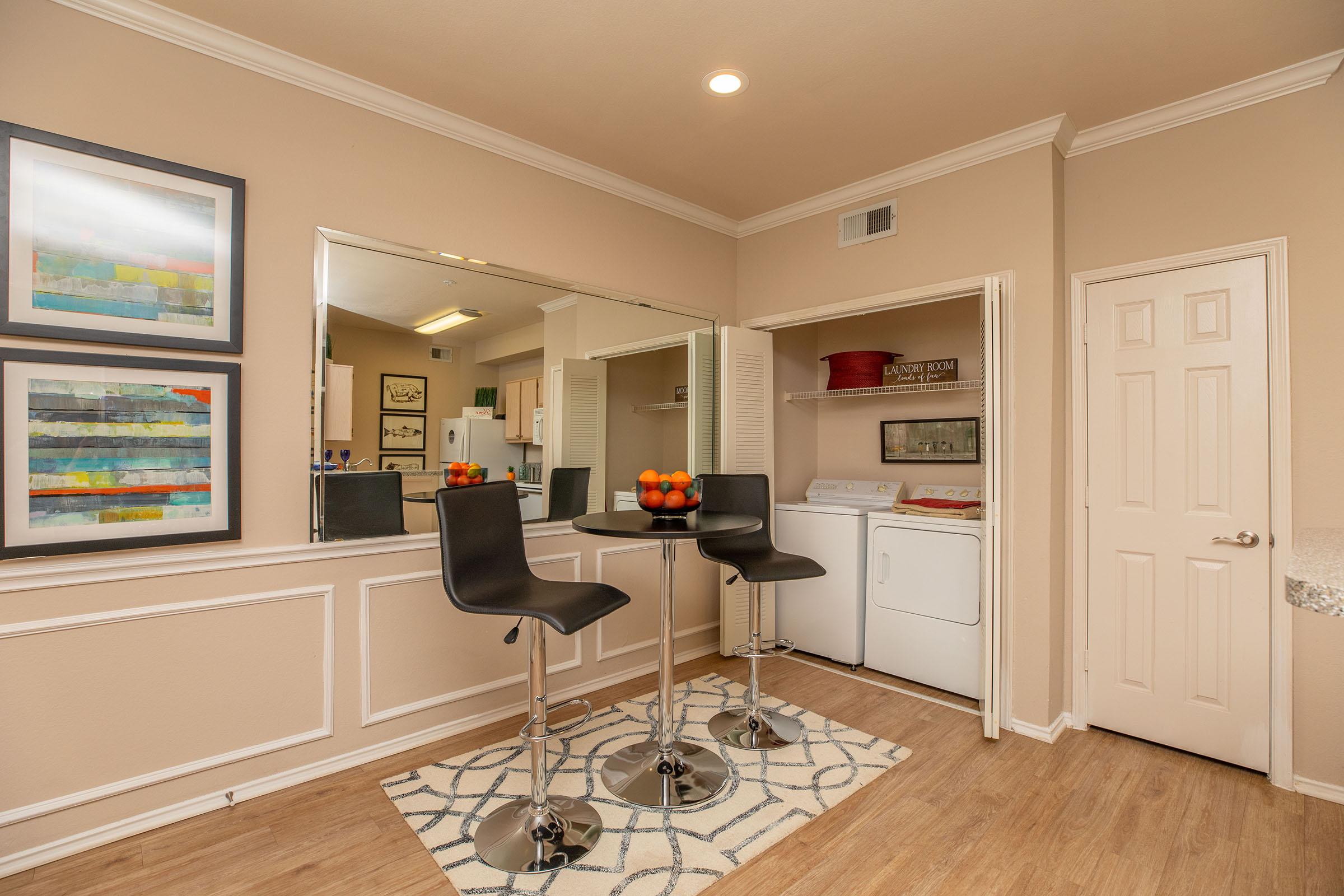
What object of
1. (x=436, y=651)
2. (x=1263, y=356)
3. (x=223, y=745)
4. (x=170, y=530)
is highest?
(x=1263, y=356)

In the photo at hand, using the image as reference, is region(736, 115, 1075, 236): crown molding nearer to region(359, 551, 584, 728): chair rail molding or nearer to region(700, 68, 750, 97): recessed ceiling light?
region(700, 68, 750, 97): recessed ceiling light

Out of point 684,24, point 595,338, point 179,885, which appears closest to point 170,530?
point 179,885

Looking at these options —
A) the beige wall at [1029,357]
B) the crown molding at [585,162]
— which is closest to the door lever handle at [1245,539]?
the beige wall at [1029,357]

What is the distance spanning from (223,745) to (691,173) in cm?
335

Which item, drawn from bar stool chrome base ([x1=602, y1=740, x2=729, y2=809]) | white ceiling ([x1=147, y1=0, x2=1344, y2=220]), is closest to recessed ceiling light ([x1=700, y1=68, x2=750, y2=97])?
white ceiling ([x1=147, y1=0, x2=1344, y2=220])

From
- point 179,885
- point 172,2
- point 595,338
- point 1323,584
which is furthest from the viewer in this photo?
point 595,338

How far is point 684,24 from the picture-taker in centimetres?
224

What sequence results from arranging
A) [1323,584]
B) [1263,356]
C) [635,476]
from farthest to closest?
[635,476]
[1263,356]
[1323,584]

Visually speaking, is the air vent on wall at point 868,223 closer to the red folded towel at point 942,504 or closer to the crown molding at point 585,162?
the crown molding at point 585,162

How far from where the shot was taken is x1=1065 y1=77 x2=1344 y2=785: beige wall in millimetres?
2396

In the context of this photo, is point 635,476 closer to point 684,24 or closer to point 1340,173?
point 684,24

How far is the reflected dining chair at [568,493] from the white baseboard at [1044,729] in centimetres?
233

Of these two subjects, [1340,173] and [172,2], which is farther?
[1340,173]

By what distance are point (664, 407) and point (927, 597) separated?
1.82 meters
